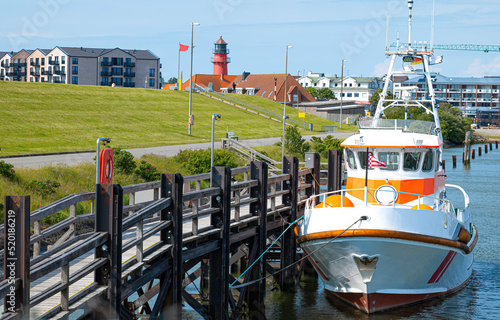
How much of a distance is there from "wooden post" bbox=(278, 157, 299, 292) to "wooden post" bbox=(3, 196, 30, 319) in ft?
38.2

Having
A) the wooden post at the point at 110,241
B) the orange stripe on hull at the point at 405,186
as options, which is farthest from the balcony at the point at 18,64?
the wooden post at the point at 110,241

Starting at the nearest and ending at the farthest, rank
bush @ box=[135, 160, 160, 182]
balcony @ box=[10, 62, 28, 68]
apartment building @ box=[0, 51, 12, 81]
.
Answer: bush @ box=[135, 160, 160, 182] < balcony @ box=[10, 62, 28, 68] < apartment building @ box=[0, 51, 12, 81]

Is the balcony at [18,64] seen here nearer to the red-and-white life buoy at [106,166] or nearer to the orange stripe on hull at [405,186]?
the orange stripe on hull at [405,186]

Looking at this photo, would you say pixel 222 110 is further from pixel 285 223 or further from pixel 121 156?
pixel 285 223

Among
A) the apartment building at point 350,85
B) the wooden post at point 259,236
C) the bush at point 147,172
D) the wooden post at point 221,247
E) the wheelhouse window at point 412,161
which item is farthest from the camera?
the apartment building at point 350,85

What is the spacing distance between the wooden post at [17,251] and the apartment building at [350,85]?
174 metres

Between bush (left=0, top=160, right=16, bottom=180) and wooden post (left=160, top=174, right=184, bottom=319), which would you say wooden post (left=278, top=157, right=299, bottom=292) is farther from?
bush (left=0, top=160, right=16, bottom=180)

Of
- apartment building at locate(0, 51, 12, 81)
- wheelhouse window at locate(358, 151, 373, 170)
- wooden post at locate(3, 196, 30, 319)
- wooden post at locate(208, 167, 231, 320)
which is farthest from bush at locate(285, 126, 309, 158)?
apartment building at locate(0, 51, 12, 81)

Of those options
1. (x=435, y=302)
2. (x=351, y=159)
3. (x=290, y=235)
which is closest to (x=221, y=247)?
(x=290, y=235)

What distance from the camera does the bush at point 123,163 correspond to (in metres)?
29.0

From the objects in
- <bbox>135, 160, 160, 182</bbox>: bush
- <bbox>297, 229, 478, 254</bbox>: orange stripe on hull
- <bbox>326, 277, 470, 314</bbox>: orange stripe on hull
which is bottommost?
<bbox>326, 277, 470, 314</bbox>: orange stripe on hull

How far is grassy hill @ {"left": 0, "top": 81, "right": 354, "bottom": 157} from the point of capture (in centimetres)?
4516

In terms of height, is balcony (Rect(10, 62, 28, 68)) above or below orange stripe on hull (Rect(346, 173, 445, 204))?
above

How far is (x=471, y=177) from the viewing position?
58.6 meters
